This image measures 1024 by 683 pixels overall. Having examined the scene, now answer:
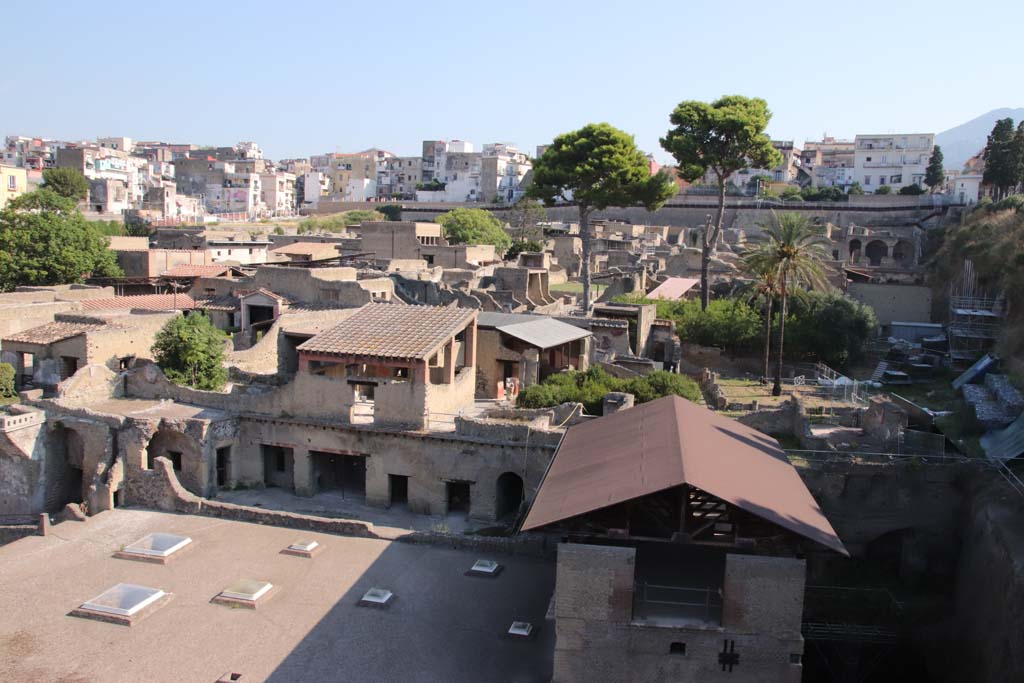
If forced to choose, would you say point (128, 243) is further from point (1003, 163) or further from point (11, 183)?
point (1003, 163)

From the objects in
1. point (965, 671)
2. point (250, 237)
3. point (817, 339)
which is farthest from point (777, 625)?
point (250, 237)

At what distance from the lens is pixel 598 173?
126ft

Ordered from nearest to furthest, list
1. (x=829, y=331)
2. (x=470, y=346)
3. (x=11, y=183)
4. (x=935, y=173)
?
(x=470, y=346), (x=829, y=331), (x=11, y=183), (x=935, y=173)

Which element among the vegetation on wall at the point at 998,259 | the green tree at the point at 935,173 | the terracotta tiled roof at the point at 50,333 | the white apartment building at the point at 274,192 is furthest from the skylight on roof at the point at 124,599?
the white apartment building at the point at 274,192

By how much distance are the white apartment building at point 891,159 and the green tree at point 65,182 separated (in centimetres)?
7962

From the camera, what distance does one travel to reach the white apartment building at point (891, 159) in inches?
3701

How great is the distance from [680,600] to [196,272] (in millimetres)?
35842

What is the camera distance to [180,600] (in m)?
15.6

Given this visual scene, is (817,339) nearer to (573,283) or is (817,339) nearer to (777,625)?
(573,283)

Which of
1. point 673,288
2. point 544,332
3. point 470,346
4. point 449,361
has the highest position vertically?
point 673,288

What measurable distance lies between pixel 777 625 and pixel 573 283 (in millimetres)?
39408

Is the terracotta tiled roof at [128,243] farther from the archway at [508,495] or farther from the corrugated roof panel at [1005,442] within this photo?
the corrugated roof panel at [1005,442]

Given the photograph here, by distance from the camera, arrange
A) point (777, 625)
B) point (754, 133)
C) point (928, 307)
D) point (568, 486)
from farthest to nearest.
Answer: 1. point (928, 307)
2. point (754, 133)
3. point (568, 486)
4. point (777, 625)

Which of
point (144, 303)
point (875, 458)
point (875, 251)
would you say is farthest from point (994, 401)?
point (875, 251)
